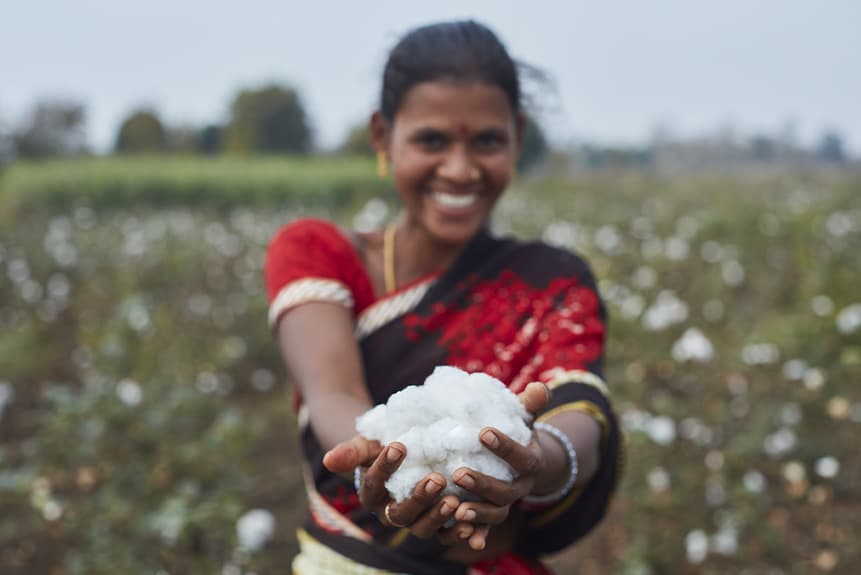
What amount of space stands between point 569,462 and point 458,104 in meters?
0.50

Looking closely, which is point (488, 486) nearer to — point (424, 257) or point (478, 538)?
point (478, 538)

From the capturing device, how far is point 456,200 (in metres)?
1.26

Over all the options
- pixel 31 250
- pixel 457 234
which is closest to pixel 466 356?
pixel 457 234

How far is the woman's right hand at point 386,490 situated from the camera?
81cm

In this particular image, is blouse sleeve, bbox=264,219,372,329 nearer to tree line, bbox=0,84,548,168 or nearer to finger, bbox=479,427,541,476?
finger, bbox=479,427,541,476

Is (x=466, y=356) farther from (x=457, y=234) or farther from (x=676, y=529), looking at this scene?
(x=676, y=529)

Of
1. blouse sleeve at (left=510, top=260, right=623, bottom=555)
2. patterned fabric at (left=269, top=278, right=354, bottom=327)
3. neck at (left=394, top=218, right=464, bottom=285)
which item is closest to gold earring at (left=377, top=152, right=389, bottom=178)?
neck at (left=394, top=218, right=464, bottom=285)

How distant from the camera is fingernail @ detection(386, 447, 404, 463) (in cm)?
81

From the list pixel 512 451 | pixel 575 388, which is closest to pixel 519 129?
pixel 575 388

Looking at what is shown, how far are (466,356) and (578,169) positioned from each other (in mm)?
13342

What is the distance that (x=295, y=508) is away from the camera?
10.7ft

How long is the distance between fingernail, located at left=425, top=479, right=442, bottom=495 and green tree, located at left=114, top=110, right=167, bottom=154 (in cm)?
1494

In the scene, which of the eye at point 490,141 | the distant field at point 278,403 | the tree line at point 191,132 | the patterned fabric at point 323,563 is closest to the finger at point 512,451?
the patterned fabric at point 323,563

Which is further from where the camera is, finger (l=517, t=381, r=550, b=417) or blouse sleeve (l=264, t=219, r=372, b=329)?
blouse sleeve (l=264, t=219, r=372, b=329)
